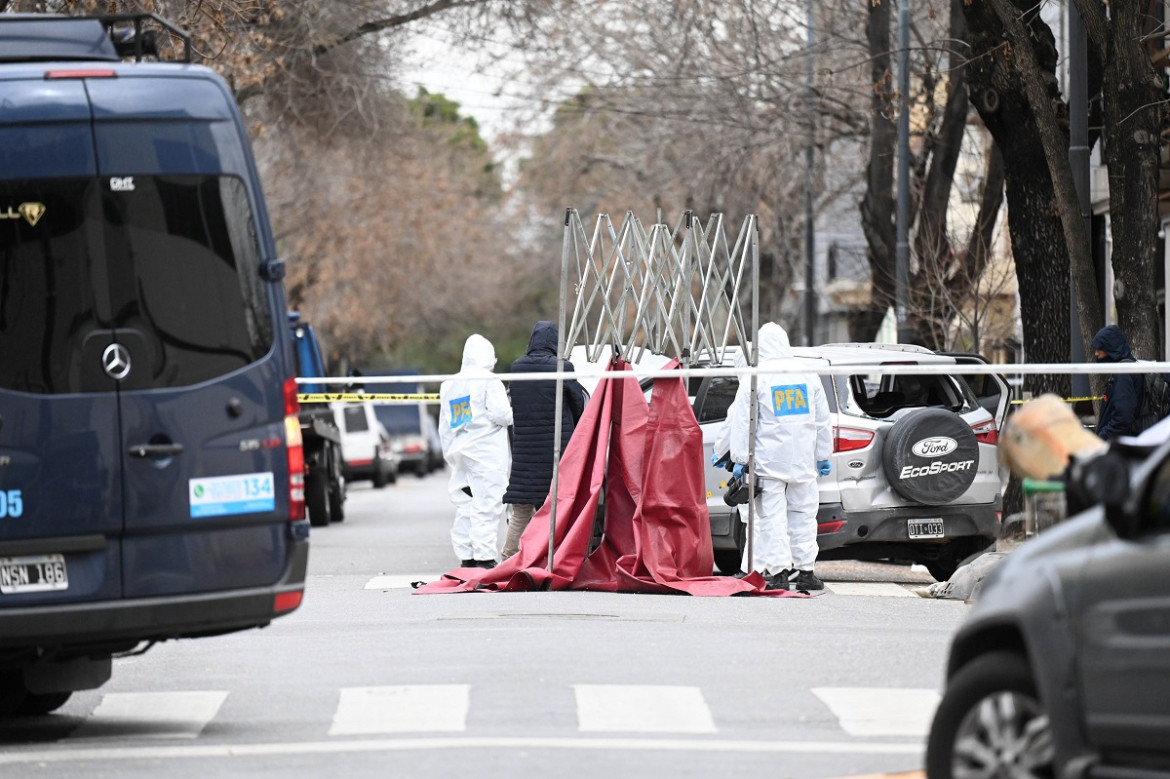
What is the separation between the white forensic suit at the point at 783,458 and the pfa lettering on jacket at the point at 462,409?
243 centimetres

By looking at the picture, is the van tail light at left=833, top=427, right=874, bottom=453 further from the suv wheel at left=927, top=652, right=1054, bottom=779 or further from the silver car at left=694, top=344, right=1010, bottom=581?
the suv wheel at left=927, top=652, right=1054, bottom=779

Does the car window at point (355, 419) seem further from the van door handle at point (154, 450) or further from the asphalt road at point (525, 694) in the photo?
the van door handle at point (154, 450)

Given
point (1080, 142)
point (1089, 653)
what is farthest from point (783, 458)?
point (1089, 653)

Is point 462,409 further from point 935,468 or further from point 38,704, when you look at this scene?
point 38,704

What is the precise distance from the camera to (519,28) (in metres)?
26.6

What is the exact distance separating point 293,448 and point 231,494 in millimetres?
362

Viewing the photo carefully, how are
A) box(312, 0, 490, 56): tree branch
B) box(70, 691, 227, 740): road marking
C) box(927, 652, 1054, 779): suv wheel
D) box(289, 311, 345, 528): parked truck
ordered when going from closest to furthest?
box(927, 652, 1054, 779): suv wheel, box(70, 691, 227, 740): road marking, box(289, 311, 345, 528): parked truck, box(312, 0, 490, 56): tree branch

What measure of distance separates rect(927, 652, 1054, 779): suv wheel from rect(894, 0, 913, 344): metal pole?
61.2ft

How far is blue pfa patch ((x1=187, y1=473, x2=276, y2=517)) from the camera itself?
8.08 meters

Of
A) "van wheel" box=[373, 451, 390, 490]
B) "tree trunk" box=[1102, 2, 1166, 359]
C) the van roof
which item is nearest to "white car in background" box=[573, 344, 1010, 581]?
"tree trunk" box=[1102, 2, 1166, 359]

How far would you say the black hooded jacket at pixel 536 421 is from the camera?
14578 millimetres

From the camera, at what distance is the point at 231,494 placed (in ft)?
26.7

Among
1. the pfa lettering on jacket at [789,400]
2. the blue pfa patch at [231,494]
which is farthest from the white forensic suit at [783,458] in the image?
the blue pfa patch at [231,494]

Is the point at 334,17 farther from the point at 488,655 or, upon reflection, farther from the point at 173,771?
the point at 173,771
